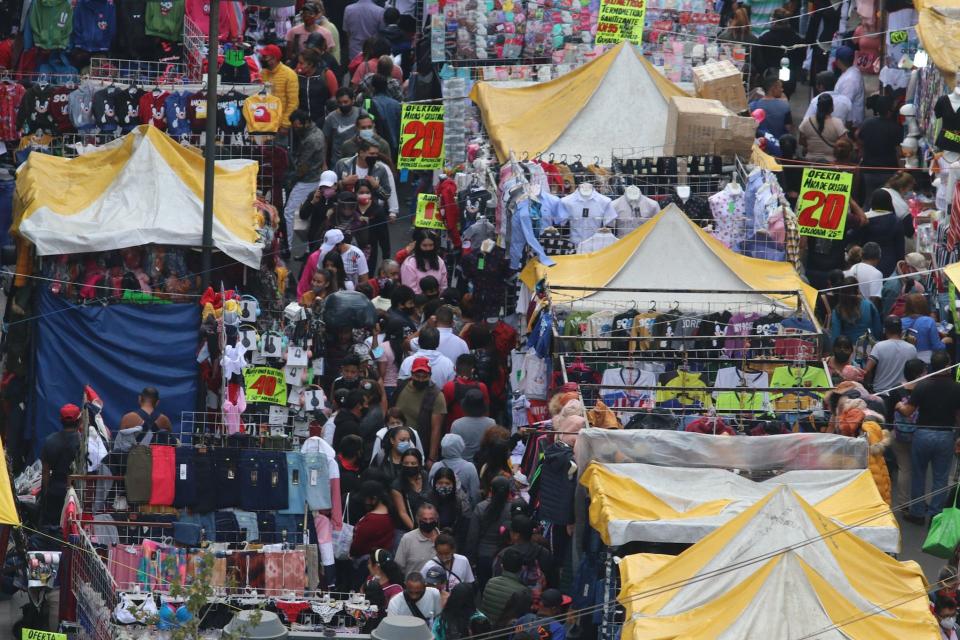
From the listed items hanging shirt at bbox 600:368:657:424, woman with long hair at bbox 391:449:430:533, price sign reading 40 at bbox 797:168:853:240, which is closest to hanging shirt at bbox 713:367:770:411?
hanging shirt at bbox 600:368:657:424

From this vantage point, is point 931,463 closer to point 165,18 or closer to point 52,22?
point 165,18

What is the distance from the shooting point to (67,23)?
29.0m

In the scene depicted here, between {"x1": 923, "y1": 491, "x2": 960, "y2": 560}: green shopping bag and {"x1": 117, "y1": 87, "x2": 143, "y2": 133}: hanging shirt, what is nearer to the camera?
{"x1": 923, "y1": 491, "x2": 960, "y2": 560}: green shopping bag

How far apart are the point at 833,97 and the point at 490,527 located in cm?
1075

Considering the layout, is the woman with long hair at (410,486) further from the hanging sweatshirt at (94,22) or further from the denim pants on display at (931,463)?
the hanging sweatshirt at (94,22)

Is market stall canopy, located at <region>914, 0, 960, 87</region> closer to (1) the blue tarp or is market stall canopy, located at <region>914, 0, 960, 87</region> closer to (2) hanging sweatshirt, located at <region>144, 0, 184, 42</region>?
(1) the blue tarp

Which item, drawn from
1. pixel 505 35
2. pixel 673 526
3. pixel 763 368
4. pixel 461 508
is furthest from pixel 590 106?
pixel 673 526

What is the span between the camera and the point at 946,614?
1902cm

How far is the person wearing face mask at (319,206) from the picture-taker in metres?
26.1

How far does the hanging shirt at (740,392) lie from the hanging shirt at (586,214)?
284 cm

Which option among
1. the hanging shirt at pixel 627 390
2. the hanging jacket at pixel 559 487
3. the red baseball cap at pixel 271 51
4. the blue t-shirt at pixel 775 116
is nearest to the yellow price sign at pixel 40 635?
the hanging jacket at pixel 559 487

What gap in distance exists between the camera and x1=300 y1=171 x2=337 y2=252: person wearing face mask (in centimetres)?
2612

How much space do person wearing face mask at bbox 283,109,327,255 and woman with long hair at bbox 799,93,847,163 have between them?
221 inches

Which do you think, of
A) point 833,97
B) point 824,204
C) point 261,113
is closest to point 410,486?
point 824,204
